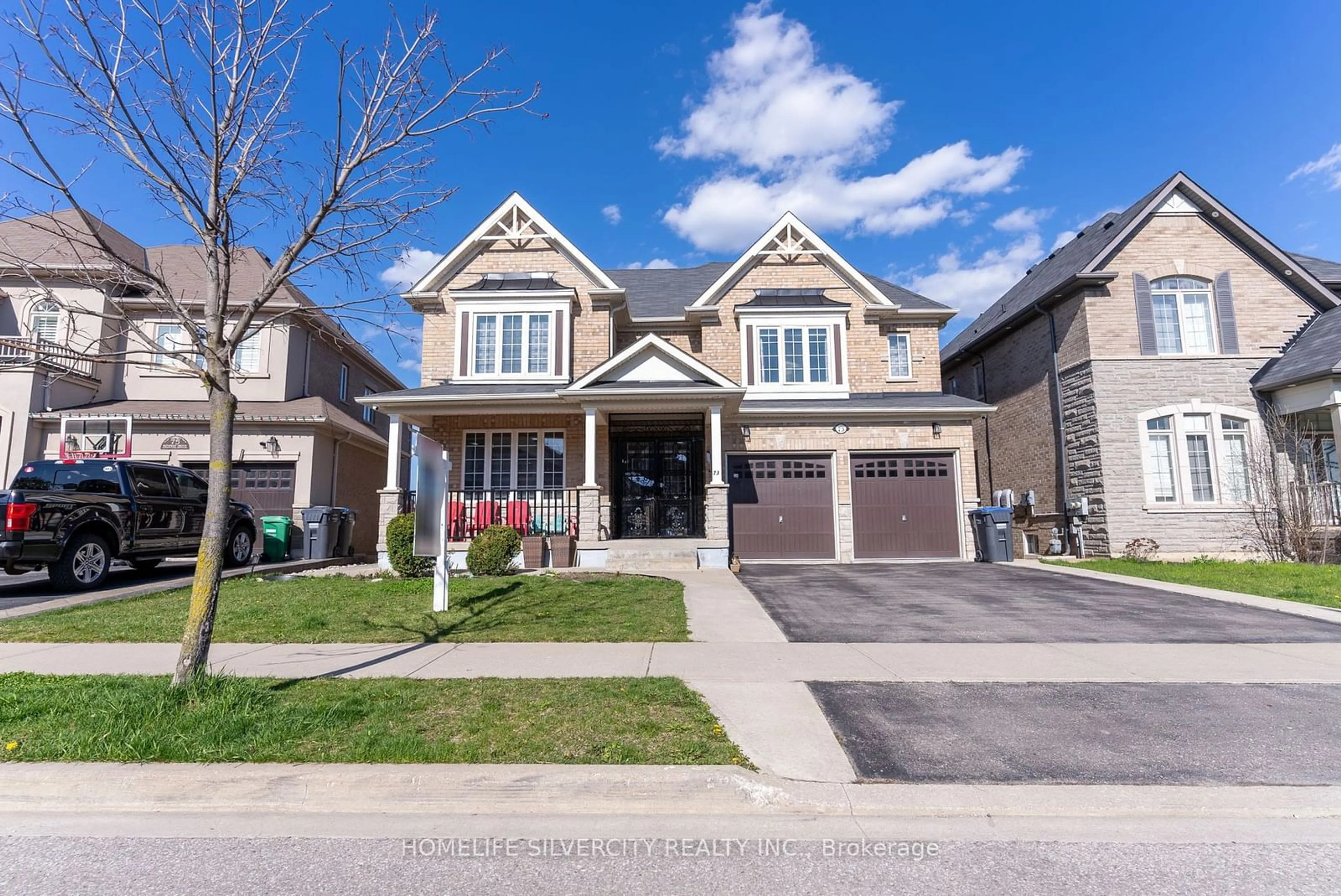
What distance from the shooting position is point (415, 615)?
8.45 m

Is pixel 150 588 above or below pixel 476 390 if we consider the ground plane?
below

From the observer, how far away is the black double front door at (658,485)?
638 inches

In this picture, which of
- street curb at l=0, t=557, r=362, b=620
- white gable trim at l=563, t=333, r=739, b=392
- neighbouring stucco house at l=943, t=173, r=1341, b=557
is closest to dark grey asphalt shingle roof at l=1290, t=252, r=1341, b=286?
neighbouring stucco house at l=943, t=173, r=1341, b=557

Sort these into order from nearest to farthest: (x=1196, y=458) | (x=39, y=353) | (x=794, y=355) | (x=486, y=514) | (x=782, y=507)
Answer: (x=39, y=353) < (x=486, y=514) < (x=1196, y=458) < (x=782, y=507) < (x=794, y=355)

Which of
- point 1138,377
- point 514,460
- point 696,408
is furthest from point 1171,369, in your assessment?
point 514,460

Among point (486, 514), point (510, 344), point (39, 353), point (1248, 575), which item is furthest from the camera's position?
point (510, 344)

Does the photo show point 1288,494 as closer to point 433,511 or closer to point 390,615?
point 433,511

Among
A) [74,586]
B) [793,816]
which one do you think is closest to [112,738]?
[793,816]

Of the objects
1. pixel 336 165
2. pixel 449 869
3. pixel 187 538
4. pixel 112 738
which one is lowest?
pixel 449 869

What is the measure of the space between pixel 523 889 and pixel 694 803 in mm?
1056

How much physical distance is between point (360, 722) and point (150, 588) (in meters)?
8.83

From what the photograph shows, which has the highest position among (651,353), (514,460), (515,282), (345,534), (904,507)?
(515,282)

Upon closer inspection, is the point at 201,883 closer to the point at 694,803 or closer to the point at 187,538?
the point at 694,803

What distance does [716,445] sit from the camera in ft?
46.3
